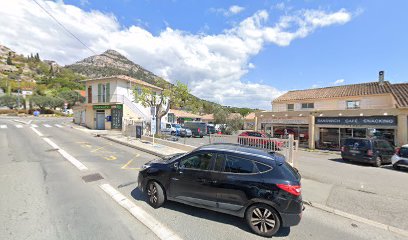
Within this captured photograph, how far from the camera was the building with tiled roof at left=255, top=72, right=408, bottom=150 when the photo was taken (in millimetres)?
15648

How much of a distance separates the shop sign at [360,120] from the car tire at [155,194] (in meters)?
18.4

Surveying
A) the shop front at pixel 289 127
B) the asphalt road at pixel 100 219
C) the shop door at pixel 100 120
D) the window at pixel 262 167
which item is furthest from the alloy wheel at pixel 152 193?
the shop door at pixel 100 120

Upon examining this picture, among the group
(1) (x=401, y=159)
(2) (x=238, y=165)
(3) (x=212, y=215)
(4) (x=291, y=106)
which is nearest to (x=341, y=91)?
(4) (x=291, y=106)

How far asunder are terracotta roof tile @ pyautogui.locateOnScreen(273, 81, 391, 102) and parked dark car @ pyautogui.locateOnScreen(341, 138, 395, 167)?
10705 mm

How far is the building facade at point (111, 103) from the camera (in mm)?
25625

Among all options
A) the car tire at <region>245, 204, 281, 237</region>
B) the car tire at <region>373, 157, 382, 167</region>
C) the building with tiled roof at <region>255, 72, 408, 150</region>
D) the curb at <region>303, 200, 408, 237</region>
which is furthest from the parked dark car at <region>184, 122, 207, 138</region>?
the car tire at <region>245, 204, 281, 237</region>

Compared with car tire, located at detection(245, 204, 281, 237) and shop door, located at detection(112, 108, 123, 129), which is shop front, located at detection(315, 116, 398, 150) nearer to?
car tire, located at detection(245, 204, 281, 237)

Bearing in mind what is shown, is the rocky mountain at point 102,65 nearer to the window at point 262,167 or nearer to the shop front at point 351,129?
the shop front at point 351,129

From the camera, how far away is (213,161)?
4.60 metres

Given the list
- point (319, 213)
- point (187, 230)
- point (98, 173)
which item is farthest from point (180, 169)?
point (98, 173)

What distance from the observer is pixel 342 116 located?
17641mm

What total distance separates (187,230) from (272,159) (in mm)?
2277

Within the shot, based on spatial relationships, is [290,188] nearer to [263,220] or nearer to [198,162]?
[263,220]

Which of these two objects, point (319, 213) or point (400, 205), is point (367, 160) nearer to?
point (400, 205)
